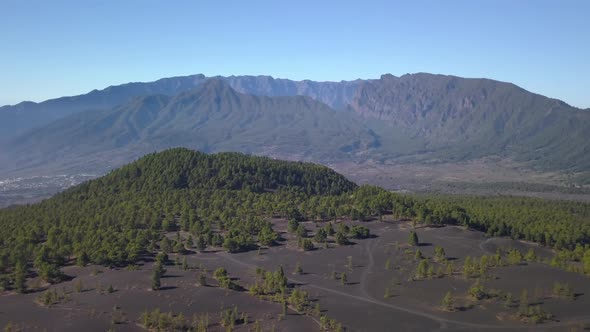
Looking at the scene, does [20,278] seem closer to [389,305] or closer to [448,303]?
[389,305]

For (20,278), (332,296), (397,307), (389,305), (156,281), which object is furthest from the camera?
(332,296)

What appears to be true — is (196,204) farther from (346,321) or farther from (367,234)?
(346,321)

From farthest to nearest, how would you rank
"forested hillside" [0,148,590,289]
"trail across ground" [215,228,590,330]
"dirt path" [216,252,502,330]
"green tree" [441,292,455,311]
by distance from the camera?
1. "forested hillside" [0,148,590,289]
2. "green tree" [441,292,455,311]
3. "dirt path" [216,252,502,330]
4. "trail across ground" [215,228,590,330]

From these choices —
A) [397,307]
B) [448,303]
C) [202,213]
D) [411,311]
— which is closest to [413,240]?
[397,307]

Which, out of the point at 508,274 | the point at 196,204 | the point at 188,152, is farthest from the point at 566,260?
the point at 188,152

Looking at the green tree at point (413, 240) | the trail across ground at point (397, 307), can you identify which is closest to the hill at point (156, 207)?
the trail across ground at point (397, 307)

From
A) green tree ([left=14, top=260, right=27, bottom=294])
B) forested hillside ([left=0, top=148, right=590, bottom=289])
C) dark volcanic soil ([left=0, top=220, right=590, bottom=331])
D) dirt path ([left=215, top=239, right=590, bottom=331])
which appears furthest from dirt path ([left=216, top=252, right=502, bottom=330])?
green tree ([left=14, top=260, right=27, bottom=294])

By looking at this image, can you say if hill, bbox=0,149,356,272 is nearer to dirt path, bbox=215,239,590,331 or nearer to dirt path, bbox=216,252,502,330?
dirt path, bbox=215,239,590,331

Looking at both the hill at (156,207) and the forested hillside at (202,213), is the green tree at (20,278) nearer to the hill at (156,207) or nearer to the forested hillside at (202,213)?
the forested hillside at (202,213)

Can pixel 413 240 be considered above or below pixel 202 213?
below
